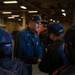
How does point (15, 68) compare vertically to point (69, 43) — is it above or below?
below

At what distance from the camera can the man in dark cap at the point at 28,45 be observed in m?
4.64

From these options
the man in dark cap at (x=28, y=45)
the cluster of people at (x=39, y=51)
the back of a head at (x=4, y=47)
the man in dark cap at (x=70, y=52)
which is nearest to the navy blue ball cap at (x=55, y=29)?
the cluster of people at (x=39, y=51)

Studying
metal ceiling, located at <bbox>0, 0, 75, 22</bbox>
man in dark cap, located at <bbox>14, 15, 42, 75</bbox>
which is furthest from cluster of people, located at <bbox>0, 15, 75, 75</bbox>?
metal ceiling, located at <bbox>0, 0, 75, 22</bbox>

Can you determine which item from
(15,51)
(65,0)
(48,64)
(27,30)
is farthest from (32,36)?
(65,0)

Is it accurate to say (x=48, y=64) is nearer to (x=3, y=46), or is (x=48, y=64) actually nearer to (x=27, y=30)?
(x=3, y=46)

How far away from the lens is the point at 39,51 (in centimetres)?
501

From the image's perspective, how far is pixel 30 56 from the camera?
15.5 ft

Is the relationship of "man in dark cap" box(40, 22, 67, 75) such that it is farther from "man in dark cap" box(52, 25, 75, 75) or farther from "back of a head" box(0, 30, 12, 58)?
"man in dark cap" box(52, 25, 75, 75)

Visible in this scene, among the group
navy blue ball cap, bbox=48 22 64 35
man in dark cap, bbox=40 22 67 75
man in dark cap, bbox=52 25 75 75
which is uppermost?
man in dark cap, bbox=52 25 75 75

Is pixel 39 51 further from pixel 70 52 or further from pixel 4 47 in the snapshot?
pixel 70 52

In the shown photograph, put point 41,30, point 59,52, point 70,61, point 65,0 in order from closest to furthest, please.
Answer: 1. point 70,61
2. point 59,52
3. point 41,30
4. point 65,0

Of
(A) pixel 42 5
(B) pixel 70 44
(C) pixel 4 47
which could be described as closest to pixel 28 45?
(C) pixel 4 47

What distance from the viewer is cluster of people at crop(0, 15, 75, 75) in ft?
5.91

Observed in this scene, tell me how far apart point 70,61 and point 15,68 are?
590 millimetres
